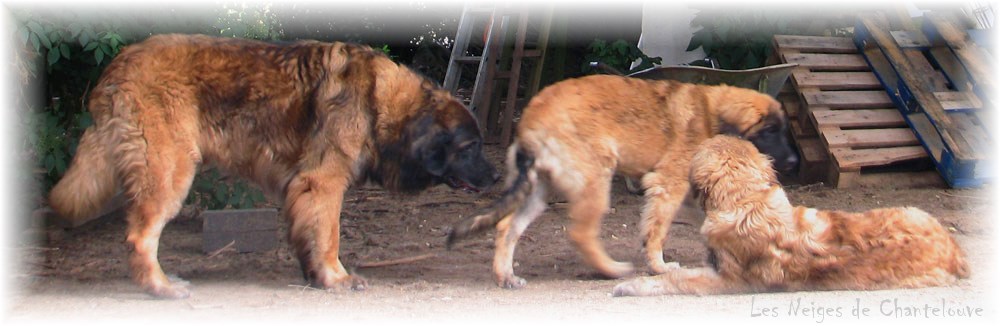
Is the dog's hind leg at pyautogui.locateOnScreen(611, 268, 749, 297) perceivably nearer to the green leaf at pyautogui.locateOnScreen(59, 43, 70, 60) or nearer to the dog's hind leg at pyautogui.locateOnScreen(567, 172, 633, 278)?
the dog's hind leg at pyautogui.locateOnScreen(567, 172, 633, 278)

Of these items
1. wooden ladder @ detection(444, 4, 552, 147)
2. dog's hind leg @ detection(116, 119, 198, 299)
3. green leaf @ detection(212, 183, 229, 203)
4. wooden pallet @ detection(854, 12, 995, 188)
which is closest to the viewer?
dog's hind leg @ detection(116, 119, 198, 299)

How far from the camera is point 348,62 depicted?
215 inches

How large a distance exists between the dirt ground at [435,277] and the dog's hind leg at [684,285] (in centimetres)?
11

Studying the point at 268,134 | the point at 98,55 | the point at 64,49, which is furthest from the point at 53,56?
the point at 268,134

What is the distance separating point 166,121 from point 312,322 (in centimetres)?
144

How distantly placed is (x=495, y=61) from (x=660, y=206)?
5387 millimetres

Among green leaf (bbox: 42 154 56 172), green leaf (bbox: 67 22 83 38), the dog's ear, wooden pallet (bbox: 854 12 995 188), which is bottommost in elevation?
wooden pallet (bbox: 854 12 995 188)

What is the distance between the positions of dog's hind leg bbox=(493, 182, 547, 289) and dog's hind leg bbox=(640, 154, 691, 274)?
609 mm

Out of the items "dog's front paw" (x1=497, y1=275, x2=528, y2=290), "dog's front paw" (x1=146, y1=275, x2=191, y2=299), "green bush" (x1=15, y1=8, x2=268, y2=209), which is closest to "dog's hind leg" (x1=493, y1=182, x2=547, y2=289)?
"dog's front paw" (x1=497, y1=275, x2=528, y2=290)

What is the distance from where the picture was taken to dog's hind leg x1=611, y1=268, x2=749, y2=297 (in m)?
4.82

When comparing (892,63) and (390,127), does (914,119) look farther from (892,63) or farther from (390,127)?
(390,127)

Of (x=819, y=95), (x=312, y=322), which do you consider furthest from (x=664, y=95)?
(x=819, y=95)

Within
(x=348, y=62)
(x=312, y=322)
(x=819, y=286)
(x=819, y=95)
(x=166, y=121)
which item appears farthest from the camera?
(x=819, y=95)

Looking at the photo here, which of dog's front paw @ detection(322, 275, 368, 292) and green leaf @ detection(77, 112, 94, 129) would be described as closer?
dog's front paw @ detection(322, 275, 368, 292)
